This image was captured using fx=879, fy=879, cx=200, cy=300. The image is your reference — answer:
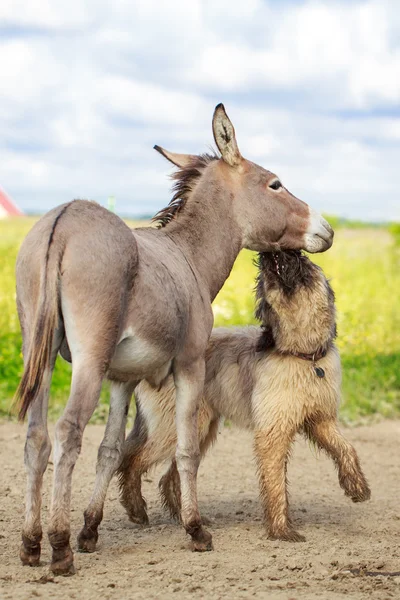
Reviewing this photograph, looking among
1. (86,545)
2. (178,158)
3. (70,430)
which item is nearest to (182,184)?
(178,158)

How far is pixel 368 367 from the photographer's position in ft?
41.9

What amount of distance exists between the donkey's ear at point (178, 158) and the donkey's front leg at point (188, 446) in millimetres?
1411

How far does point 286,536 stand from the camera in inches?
233

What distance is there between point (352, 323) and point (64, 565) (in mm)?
11151

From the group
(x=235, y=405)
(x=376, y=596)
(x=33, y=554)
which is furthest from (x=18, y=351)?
(x=376, y=596)

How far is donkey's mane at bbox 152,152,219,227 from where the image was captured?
5.98 metres

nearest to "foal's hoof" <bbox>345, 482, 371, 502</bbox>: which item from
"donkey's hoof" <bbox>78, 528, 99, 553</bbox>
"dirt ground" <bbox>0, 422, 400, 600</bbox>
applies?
"dirt ground" <bbox>0, 422, 400, 600</bbox>

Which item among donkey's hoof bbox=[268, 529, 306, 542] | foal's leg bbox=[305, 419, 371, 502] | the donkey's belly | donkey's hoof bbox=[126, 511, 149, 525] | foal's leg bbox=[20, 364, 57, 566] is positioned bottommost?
donkey's hoof bbox=[126, 511, 149, 525]

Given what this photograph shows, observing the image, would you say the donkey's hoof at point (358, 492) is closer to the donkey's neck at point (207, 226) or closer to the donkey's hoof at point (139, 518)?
the donkey's hoof at point (139, 518)

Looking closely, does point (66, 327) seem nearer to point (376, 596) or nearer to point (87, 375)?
point (87, 375)

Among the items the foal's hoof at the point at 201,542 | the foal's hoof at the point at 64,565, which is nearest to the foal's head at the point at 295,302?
the foal's hoof at the point at 201,542

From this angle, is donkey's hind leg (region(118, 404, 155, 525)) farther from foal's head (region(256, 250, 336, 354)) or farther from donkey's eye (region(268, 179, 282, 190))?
donkey's eye (region(268, 179, 282, 190))

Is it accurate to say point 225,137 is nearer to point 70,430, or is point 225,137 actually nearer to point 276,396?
point 276,396

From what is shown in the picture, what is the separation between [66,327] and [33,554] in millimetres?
1388
